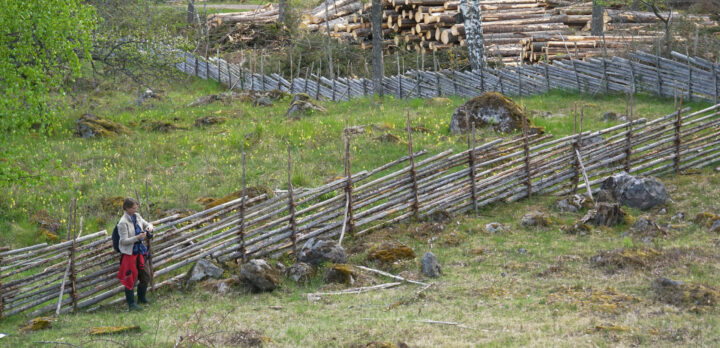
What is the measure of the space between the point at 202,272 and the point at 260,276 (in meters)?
0.91

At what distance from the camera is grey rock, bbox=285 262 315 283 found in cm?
875

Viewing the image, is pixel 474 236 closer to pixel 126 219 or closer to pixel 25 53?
pixel 126 219

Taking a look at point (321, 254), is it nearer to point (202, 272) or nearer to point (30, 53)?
point (202, 272)

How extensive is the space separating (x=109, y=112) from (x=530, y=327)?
14.1 metres

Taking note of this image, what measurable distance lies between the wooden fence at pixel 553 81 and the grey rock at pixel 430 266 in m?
7.03

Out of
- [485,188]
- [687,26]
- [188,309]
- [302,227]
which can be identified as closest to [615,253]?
[485,188]

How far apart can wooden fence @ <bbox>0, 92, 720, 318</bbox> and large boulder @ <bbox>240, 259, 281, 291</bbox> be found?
884 millimetres

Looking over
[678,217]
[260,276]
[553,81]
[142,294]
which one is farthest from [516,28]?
[142,294]

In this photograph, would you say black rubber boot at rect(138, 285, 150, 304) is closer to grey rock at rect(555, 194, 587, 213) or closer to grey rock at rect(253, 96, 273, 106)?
grey rock at rect(555, 194, 587, 213)

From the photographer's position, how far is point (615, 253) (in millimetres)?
8555

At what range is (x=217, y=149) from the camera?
14383 millimetres

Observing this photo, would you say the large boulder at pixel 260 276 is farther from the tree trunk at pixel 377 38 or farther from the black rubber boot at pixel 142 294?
the tree trunk at pixel 377 38

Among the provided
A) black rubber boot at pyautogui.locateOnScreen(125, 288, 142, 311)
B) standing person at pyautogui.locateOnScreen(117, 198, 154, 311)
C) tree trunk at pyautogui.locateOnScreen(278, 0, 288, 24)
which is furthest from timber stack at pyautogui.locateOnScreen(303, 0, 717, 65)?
black rubber boot at pyautogui.locateOnScreen(125, 288, 142, 311)

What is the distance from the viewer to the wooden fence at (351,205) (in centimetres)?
845
